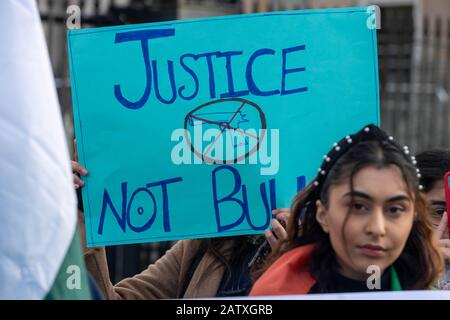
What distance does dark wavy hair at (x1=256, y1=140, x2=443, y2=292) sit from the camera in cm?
291

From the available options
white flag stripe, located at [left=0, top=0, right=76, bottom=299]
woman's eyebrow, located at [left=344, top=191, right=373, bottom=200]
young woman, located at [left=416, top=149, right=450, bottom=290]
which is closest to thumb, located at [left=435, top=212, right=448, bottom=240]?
young woman, located at [left=416, top=149, right=450, bottom=290]

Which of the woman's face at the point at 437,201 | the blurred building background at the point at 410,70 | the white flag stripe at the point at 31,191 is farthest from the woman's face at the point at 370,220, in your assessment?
the blurred building background at the point at 410,70

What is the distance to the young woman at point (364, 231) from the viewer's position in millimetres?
2869

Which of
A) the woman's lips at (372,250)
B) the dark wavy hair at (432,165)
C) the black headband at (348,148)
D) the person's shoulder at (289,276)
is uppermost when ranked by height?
the black headband at (348,148)

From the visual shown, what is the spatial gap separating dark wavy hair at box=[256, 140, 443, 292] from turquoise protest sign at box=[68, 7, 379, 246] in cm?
20

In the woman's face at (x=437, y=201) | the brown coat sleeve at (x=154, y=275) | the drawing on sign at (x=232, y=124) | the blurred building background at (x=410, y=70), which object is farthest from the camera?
the blurred building background at (x=410, y=70)

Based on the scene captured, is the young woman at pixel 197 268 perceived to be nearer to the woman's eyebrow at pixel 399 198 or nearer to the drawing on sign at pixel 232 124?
the drawing on sign at pixel 232 124

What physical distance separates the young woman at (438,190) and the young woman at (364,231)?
0.16 meters

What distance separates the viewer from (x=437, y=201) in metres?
3.50

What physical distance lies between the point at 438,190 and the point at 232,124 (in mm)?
787

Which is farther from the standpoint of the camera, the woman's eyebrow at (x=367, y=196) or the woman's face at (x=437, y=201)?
the woman's face at (x=437, y=201)

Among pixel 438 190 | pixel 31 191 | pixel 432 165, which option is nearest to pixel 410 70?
pixel 432 165

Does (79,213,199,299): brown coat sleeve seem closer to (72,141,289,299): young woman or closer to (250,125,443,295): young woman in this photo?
(72,141,289,299): young woman
